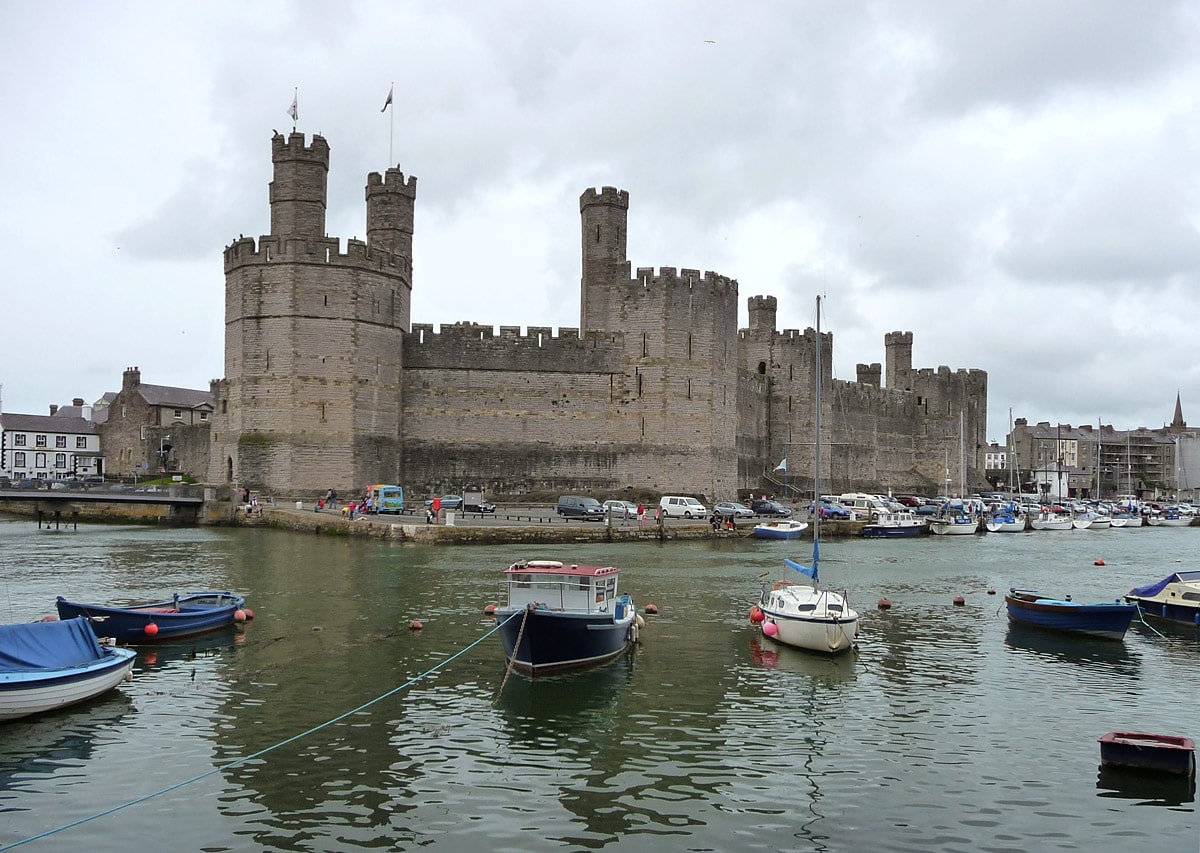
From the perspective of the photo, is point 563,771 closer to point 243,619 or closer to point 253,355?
point 243,619

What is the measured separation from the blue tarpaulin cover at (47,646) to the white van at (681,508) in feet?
108

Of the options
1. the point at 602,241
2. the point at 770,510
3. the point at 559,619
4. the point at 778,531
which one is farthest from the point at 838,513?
the point at 559,619

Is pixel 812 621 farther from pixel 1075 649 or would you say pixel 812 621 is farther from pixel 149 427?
pixel 149 427

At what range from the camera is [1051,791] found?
425 inches

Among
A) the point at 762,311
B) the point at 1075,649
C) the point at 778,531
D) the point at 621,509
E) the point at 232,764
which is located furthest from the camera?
the point at 762,311

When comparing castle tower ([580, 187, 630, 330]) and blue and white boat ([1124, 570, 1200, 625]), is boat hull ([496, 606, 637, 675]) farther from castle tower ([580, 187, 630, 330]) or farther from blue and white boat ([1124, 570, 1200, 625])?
castle tower ([580, 187, 630, 330])

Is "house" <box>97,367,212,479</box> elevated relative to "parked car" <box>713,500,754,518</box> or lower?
elevated

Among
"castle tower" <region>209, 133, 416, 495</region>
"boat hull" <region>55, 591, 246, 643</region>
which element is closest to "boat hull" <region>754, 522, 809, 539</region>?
"castle tower" <region>209, 133, 416, 495</region>

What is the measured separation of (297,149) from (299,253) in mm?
4359

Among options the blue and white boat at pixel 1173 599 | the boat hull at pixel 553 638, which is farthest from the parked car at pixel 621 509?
the boat hull at pixel 553 638

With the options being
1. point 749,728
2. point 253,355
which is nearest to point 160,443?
point 253,355

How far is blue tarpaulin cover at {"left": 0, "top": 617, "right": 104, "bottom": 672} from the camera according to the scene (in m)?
13.1

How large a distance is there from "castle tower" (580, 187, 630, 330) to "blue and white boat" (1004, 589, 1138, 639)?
33.0 metres

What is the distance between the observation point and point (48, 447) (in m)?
77.4
